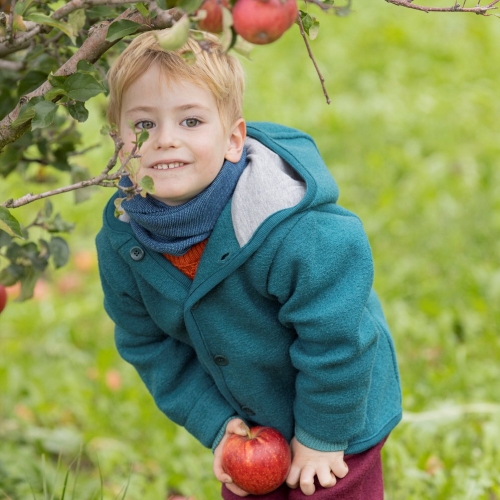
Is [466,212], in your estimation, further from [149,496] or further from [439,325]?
[149,496]

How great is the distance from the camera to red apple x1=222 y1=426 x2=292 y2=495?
2.02 m

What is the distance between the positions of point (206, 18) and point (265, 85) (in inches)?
170

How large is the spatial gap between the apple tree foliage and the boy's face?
0.11 metres

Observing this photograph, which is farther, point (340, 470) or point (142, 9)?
point (340, 470)

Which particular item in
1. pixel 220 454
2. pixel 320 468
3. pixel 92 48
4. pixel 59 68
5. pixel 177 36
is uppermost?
pixel 177 36

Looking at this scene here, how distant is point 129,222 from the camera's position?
2.04m

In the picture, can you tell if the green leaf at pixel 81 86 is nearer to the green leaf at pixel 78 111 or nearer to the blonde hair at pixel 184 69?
the green leaf at pixel 78 111

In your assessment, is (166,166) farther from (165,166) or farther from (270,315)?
(270,315)

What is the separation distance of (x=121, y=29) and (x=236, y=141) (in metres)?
0.51

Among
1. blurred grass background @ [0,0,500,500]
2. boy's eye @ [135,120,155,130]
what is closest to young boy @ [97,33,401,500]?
boy's eye @ [135,120,155,130]

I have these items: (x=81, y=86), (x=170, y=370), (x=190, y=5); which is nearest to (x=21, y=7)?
(x=81, y=86)

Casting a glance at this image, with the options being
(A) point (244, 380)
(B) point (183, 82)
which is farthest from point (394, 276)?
(B) point (183, 82)

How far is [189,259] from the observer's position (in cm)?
201

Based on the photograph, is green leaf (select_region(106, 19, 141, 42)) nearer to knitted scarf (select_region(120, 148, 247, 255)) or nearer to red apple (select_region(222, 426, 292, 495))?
knitted scarf (select_region(120, 148, 247, 255))
